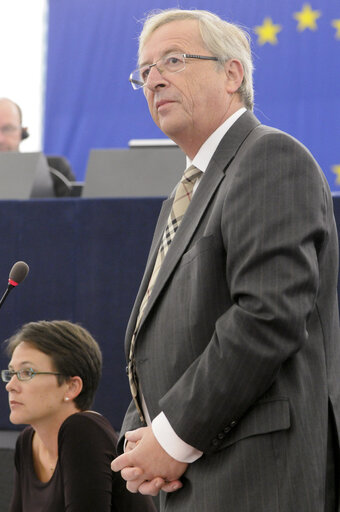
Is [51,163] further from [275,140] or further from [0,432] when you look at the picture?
[275,140]

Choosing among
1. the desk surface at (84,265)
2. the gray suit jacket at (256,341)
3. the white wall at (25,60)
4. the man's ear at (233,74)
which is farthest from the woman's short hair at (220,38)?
the white wall at (25,60)

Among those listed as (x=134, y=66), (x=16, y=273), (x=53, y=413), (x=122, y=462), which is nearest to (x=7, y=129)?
(x=134, y=66)

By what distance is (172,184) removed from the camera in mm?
3402

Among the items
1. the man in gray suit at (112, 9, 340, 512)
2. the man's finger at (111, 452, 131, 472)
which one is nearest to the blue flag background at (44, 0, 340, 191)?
the man in gray suit at (112, 9, 340, 512)

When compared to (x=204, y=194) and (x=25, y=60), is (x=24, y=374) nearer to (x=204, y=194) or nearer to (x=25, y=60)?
(x=204, y=194)

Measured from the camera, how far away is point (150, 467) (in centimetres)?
127

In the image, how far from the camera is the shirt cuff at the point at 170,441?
1243 millimetres

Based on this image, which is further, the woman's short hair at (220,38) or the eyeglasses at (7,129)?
the eyeglasses at (7,129)

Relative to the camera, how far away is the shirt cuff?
1.24m

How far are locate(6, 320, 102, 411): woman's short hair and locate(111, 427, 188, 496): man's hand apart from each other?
112cm

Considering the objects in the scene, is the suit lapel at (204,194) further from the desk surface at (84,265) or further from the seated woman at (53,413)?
the desk surface at (84,265)

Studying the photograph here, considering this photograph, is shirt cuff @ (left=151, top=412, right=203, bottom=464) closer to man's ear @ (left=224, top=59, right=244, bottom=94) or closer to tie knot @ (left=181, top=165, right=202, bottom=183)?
tie knot @ (left=181, top=165, right=202, bottom=183)

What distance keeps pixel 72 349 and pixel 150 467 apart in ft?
3.87

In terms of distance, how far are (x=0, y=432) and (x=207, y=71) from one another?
2143mm
